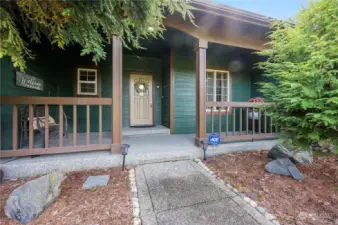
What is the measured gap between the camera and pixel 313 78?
2174 mm

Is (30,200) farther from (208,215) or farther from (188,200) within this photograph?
(208,215)

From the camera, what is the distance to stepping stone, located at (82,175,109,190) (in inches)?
88.5

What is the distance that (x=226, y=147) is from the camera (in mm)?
3615

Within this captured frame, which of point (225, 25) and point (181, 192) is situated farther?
point (225, 25)

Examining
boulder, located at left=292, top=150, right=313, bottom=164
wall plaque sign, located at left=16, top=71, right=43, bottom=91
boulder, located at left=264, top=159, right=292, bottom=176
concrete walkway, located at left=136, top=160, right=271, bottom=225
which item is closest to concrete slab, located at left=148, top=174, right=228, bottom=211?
concrete walkway, located at left=136, top=160, right=271, bottom=225

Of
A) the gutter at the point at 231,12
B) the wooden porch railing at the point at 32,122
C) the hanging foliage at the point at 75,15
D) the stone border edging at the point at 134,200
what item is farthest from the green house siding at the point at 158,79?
the hanging foliage at the point at 75,15

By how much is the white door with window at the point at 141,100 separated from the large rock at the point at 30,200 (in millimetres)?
3602

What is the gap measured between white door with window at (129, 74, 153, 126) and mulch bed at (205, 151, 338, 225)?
290 cm

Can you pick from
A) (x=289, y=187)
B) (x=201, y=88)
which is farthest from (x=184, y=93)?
(x=289, y=187)

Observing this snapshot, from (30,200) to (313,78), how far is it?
3560mm

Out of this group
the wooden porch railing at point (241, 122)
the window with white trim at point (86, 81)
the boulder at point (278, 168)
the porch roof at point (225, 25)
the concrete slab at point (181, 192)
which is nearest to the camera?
the concrete slab at point (181, 192)

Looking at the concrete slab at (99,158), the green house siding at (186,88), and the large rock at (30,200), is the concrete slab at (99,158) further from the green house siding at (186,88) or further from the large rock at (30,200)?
the green house siding at (186,88)

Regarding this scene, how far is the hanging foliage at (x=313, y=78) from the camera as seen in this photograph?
2083 mm

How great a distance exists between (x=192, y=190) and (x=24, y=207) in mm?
1806
